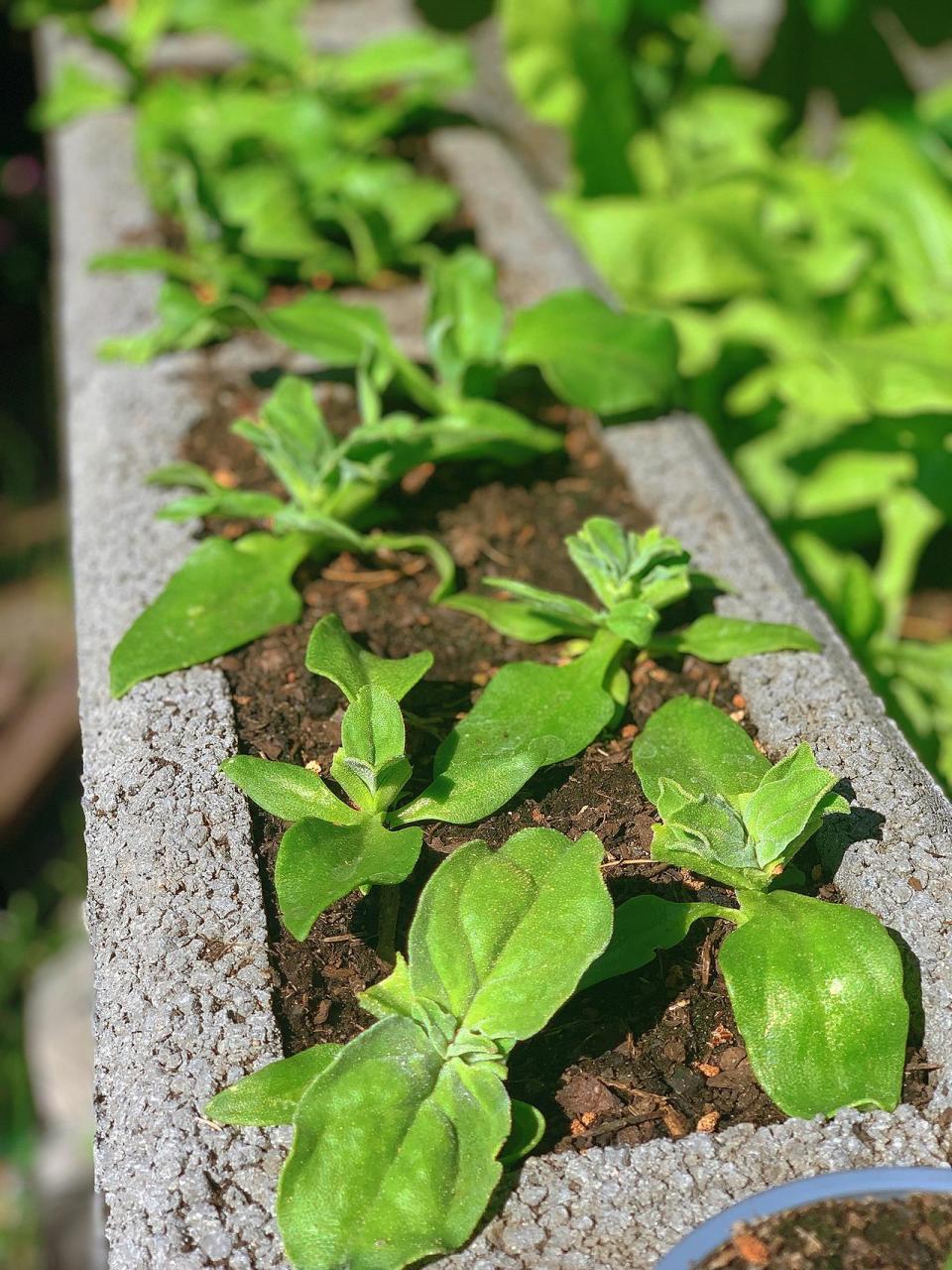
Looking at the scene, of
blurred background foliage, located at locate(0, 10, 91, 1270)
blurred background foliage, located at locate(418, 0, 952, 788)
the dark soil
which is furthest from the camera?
blurred background foliage, located at locate(0, 10, 91, 1270)

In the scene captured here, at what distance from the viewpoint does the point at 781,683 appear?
58.4 inches

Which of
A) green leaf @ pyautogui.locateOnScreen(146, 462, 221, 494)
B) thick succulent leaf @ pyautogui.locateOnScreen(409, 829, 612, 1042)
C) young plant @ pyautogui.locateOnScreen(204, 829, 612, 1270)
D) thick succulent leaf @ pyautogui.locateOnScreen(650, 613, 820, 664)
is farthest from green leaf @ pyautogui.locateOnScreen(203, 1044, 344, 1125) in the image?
green leaf @ pyautogui.locateOnScreen(146, 462, 221, 494)

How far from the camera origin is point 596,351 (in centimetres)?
193

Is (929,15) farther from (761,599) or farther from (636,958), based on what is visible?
(636,958)

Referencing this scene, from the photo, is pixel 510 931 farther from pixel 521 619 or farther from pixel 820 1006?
pixel 521 619

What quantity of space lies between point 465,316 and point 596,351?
0.21 meters

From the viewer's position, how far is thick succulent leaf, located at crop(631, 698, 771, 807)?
1317 mm

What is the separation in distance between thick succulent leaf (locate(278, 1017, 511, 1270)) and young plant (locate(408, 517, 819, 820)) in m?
0.27

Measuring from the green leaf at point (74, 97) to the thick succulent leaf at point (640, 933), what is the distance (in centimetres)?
223

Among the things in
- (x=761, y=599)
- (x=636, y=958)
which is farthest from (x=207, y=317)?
(x=636, y=958)

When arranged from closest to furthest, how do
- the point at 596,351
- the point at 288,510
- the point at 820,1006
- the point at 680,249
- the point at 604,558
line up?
the point at 820,1006
the point at 604,558
the point at 288,510
the point at 596,351
the point at 680,249

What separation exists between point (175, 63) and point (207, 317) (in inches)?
57.6

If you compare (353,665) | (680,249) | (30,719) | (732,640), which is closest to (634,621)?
(732,640)

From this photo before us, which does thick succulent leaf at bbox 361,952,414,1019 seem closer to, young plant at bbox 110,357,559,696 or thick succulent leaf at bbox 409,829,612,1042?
thick succulent leaf at bbox 409,829,612,1042
